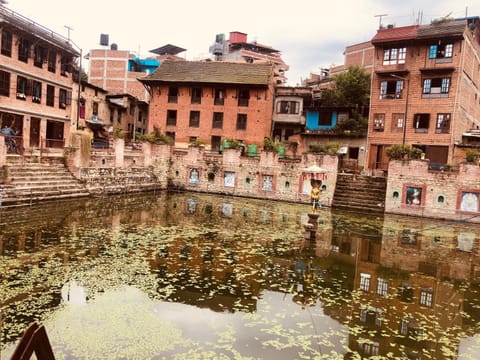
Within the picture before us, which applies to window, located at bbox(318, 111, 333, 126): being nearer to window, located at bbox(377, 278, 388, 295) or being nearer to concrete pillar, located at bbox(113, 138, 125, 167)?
concrete pillar, located at bbox(113, 138, 125, 167)

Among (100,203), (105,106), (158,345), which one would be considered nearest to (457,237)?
(158,345)

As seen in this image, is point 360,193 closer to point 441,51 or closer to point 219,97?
point 441,51

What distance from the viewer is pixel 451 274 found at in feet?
40.3

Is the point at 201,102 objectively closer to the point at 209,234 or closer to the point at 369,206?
the point at 369,206

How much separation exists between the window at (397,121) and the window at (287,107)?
36.9ft

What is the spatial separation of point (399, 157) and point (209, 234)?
17.1m

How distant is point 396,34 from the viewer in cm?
3341

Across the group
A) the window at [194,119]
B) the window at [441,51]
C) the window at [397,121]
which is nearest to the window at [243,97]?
the window at [194,119]

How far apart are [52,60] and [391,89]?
101 feet

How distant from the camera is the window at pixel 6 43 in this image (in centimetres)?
2869

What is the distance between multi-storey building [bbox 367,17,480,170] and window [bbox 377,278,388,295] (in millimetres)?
24450

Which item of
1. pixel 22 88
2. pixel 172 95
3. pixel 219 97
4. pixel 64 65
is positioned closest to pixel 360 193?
pixel 219 97

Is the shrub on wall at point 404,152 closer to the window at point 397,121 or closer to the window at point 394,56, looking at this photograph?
the window at point 397,121

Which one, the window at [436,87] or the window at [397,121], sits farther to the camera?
the window at [397,121]
